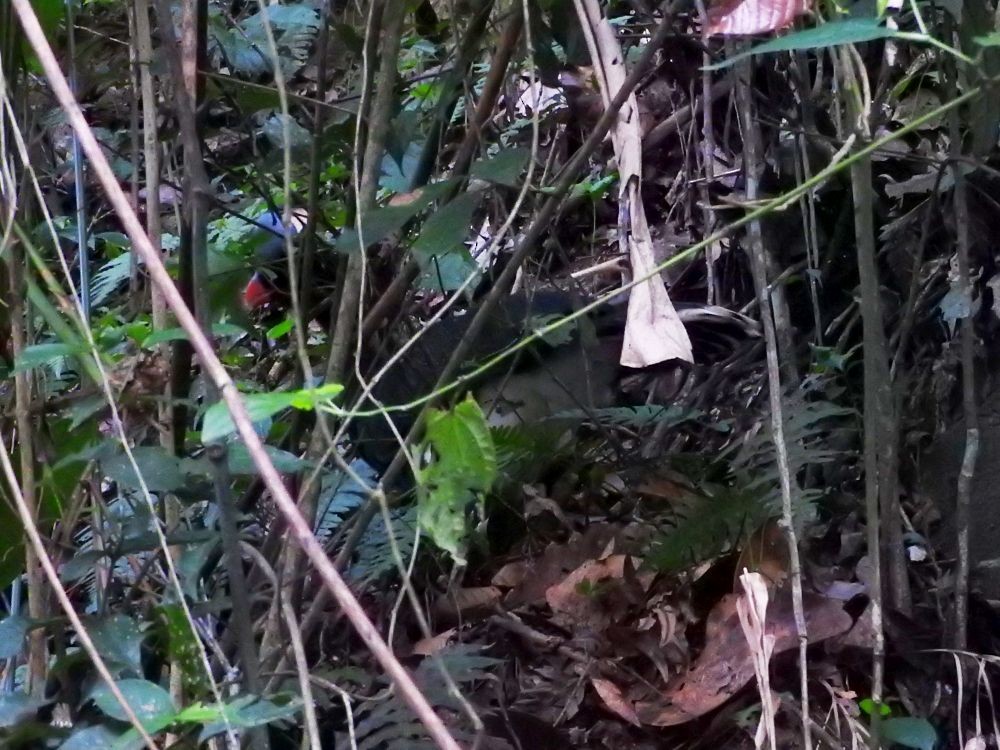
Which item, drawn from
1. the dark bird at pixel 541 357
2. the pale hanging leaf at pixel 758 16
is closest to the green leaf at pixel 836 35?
the pale hanging leaf at pixel 758 16

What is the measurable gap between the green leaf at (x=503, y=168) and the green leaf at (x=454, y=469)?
0.77ft

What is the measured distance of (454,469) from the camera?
2.67 ft

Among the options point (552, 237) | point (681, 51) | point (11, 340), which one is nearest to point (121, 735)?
point (11, 340)

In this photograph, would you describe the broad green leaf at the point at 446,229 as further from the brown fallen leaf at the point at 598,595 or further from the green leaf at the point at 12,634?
the brown fallen leaf at the point at 598,595

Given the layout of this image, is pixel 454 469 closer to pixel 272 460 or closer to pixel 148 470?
pixel 272 460

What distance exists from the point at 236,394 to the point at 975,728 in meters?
0.99

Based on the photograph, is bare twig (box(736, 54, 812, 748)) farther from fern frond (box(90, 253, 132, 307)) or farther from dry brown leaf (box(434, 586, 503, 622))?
fern frond (box(90, 253, 132, 307))

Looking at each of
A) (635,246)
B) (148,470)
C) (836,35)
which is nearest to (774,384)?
(635,246)

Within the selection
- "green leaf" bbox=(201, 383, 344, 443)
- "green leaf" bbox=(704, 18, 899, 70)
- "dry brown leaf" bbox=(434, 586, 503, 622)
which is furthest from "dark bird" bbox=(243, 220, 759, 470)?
"green leaf" bbox=(201, 383, 344, 443)

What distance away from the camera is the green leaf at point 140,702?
2.69ft

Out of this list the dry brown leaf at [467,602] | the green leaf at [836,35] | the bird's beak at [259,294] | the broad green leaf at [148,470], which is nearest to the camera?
the green leaf at [836,35]

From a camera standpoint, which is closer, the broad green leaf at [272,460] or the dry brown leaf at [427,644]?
the broad green leaf at [272,460]

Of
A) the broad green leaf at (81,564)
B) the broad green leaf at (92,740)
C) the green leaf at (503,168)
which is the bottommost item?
the broad green leaf at (92,740)

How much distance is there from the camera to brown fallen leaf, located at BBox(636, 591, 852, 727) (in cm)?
124
